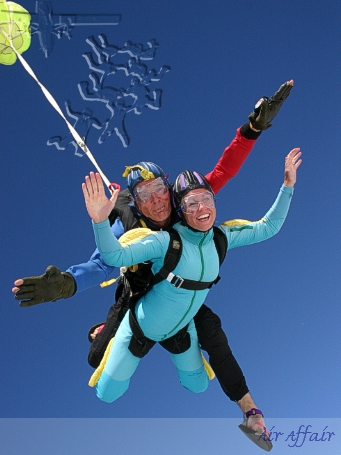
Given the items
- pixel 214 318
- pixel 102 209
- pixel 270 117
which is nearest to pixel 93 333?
pixel 214 318

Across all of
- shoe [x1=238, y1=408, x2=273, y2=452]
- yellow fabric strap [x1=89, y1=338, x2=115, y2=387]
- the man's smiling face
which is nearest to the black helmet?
the man's smiling face

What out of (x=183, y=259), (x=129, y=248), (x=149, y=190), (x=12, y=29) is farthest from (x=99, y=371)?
(x=12, y=29)

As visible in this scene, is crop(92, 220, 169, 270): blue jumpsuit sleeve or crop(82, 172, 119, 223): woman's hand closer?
crop(82, 172, 119, 223): woman's hand

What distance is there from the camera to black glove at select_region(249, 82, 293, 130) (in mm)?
8039

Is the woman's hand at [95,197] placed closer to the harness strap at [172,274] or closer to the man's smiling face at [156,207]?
the harness strap at [172,274]

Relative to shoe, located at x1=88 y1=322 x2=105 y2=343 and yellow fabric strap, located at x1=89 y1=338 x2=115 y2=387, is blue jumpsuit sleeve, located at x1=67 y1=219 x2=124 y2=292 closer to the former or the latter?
yellow fabric strap, located at x1=89 y1=338 x2=115 y2=387

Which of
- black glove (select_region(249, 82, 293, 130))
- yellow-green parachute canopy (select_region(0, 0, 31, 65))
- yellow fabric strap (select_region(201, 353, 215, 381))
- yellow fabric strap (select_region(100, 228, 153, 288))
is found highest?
yellow-green parachute canopy (select_region(0, 0, 31, 65))

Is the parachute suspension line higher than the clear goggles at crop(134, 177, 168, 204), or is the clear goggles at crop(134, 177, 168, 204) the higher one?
the parachute suspension line

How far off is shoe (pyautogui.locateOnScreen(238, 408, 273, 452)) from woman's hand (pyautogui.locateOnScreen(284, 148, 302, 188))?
2551 millimetres

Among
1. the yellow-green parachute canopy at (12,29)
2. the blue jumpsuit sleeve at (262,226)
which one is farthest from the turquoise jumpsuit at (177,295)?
the yellow-green parachute canopy at (12,29)

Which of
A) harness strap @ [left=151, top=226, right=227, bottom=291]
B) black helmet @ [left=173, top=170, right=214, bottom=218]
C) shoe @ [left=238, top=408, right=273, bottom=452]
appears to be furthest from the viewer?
shoe @ [left=238, top=408, right=273, bottom=452]

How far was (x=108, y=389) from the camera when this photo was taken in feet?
26.0

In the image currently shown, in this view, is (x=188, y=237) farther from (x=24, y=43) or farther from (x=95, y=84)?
(x=24, y=43)

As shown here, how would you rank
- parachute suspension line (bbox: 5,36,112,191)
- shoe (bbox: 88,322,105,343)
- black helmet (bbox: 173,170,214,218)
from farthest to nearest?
shoe (bbox: 88,322,105,343) < black helmet (bbox: 173,170,214,218) < parachute suspension line (bbox: 5,36,112,191)
